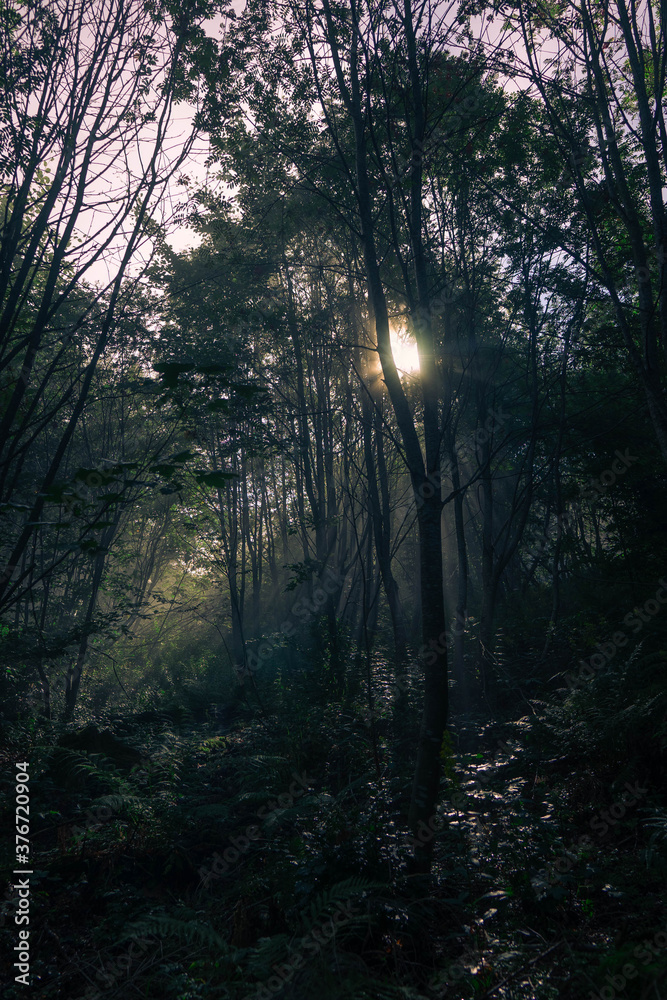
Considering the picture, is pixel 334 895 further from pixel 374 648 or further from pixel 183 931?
pixel 374 648

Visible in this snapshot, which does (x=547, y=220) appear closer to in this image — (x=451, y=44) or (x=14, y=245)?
(x=451, y=44)

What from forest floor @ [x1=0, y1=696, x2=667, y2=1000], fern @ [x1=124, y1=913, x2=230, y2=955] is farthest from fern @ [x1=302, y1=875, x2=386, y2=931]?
fern @ [x1=124, y1=913, x2=230, y2=955]

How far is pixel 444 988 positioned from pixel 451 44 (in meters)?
6.74

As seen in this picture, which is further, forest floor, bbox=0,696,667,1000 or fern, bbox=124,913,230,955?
fern, bbox=124,913,230,955

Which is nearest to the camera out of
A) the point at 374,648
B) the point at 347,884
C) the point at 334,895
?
the point at 334,895

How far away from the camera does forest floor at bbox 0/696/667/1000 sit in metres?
2.64

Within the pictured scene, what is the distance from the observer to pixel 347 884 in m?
3.16

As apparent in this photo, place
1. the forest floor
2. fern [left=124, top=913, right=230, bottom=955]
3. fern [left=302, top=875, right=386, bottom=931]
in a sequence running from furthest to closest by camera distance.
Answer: fern [left=124, top=913, right=230, bottom=955], fern [left=302, top=875, right=386, bottom=931], the forest floor

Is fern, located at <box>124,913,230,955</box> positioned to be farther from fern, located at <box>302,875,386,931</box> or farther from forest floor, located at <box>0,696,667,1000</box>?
fern, located at <box>302,875,386,931</box>

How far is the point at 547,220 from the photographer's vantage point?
25.8 ft

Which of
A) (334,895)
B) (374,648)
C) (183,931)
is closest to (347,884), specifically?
(334,895)

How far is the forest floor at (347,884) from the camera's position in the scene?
2.64 m

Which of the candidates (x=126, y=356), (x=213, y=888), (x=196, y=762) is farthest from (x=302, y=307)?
(x=213, y=888)

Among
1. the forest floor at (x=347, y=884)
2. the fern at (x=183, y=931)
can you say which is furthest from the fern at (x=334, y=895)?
the fern at (x=183, y=931)
